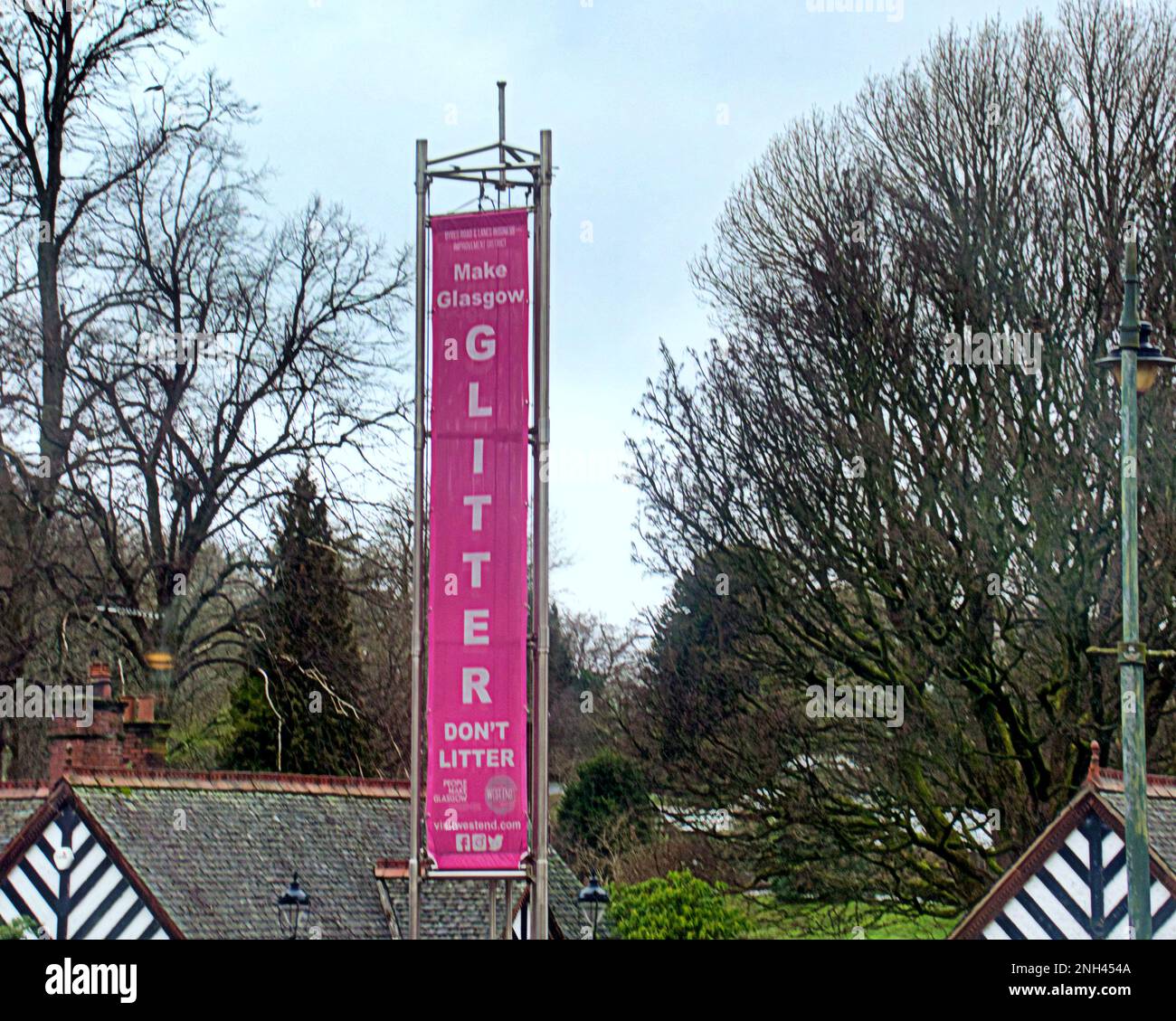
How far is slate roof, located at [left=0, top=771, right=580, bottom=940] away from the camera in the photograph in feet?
59.5

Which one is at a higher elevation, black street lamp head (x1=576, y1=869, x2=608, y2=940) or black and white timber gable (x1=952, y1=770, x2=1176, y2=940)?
black and white timber gable (x1=952, y1=770, x2=1176, y2=940)

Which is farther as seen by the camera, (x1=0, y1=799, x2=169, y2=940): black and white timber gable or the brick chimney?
the brick chimney

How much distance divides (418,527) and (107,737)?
718 cm

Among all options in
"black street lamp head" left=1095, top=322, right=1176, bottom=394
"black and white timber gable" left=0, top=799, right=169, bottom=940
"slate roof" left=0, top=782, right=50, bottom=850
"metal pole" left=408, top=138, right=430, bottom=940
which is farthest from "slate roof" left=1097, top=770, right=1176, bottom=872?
"slate roof" left=0, top=782, right=50, bottom=850

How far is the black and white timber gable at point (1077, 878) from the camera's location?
13641 mm

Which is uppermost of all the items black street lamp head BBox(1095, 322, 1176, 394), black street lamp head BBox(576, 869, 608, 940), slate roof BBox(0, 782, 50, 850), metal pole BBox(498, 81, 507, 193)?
metal pole BBox(498, 81, 507, 193)

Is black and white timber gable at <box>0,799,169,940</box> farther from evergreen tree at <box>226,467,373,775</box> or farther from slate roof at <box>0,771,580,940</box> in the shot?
evergreen tree at <box>226,467,373,775</box>

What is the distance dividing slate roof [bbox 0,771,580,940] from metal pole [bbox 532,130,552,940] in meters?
3.48

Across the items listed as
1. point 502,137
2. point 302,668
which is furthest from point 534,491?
point 302,668

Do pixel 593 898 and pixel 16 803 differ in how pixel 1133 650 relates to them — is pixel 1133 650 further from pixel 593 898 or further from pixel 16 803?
pixel 16 803

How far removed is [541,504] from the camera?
14.5 metres

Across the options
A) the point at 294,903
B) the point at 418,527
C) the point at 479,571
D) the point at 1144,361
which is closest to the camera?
the point at 1144,361

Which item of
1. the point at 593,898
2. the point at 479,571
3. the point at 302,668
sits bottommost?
the point at 593,898

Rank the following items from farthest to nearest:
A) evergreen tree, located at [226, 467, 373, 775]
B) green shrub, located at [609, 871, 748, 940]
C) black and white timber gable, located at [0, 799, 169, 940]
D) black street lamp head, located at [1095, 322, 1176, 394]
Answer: evergreen tree, located at [226, 467, 373, 775] < green shrub, located at [609, 871, 748, 940] < black and white timber gable, located at [0, 799, 169, 940] < black street lamp head, located at [1095, 322, 1176, 394]
